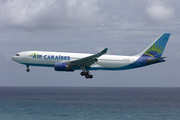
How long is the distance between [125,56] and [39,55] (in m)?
18.0

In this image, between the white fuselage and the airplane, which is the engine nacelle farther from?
the white fuselage

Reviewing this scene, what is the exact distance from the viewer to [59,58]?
171 ft

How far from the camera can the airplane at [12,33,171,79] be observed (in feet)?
168

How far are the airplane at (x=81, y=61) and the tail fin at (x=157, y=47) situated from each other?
2130 mm

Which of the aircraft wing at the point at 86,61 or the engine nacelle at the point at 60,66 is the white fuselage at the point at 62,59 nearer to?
the aircraft wing at the point at 86,61

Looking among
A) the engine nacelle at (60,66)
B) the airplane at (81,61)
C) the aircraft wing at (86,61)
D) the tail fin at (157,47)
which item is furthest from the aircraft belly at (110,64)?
the engine nacelle at (60,66)

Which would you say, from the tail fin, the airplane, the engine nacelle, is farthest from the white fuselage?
the tail fin

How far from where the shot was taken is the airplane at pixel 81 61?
51.3m

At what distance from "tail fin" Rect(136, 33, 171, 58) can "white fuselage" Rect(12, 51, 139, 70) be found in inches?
224

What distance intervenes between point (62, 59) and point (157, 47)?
72.1 ft

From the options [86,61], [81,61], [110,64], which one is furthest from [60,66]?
[110,64]

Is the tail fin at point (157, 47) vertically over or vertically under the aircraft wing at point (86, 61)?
over

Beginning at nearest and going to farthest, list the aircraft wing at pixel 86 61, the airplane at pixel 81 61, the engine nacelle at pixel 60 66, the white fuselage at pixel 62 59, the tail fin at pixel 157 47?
1. the aircraft wing at pixel 86 61
2. the engine nacelle at pixel 60 66
3. the airplane at pixel 81 61
4. the white fuselage at pixel 62 59
5. the tail fin at pixel 157 47

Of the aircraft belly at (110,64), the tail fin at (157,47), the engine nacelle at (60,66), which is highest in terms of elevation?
the tail fin at (157,47)
